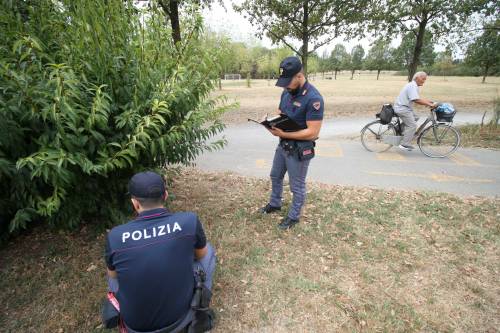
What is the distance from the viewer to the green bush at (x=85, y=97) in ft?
7.39

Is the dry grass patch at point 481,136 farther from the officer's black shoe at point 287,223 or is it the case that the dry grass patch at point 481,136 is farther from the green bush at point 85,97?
the green bush at point 85,97

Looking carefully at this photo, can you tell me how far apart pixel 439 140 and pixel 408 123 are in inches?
46.7

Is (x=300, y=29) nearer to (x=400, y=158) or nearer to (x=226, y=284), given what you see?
(x=400, y=158)

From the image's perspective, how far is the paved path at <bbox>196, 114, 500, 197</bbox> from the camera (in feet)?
17.3

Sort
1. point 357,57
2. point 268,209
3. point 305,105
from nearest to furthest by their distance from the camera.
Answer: point 305,105
point 268,209
point 357,57

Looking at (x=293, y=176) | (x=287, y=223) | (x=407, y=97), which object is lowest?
(x=287, y=223)

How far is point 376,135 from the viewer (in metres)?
7.14

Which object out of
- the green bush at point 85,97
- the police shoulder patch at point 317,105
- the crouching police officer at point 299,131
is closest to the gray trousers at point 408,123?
the crouching police officer at point 299,131

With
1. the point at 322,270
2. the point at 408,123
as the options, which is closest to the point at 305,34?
the point at 408,123

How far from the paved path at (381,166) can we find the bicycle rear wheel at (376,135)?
0.63 ft

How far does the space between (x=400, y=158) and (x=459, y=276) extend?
12.8 feet

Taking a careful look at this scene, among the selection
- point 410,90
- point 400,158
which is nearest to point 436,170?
point 400,158

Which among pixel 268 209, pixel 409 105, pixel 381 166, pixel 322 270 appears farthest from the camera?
pixel 409 105

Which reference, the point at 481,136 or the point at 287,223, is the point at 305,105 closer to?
the point at 287,223
